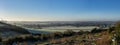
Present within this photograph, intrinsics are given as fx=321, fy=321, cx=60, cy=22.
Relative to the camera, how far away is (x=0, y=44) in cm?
2395

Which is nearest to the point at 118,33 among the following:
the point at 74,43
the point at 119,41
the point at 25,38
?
the point at 119,41

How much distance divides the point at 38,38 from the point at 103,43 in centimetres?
1026

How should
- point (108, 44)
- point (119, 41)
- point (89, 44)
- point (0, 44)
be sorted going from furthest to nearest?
point (0, 44), point (89, 44), point (108, 44), point (119, 41)

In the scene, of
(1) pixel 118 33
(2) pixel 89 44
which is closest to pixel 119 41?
(1) pixel 118 33


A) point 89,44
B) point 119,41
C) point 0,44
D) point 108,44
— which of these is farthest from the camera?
point 0,44

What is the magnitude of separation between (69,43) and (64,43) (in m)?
0.35

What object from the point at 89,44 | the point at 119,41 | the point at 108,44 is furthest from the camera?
the point at 89,44

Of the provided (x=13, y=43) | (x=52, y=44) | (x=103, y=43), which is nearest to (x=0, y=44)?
(x=13, y=43)

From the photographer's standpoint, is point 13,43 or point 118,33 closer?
point 118,33

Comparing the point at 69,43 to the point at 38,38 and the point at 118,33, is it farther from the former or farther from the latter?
the point at 38,38

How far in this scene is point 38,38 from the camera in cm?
2875

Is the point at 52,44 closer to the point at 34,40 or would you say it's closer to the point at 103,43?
the point at 103,43

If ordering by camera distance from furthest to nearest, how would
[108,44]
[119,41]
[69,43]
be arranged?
[69,43]
[108,44]
[119,41]

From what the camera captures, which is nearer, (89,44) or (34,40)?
(89,44)
